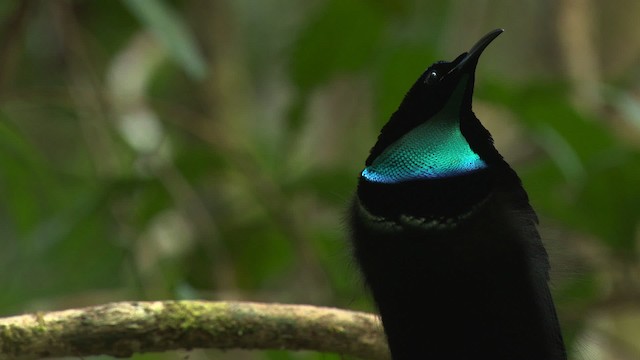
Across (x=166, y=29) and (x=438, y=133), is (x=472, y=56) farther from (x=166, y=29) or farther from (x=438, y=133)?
(x=166, y=29)

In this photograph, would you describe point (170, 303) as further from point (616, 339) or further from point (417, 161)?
point (616, 339)

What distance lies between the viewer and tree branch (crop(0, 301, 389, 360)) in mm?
1611

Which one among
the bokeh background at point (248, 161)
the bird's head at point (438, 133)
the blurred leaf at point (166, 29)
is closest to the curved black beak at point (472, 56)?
the bird's head at point (438, 133)

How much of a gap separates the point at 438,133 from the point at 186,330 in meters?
0.46

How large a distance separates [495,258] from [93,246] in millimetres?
1351

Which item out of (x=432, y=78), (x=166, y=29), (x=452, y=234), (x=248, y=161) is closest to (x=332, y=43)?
(x=248, y=161)

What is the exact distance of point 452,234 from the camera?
1536mm

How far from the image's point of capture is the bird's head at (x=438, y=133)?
61.2 inches

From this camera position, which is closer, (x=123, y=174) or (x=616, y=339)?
(x=616, y=339)

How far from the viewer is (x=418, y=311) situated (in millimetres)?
1613

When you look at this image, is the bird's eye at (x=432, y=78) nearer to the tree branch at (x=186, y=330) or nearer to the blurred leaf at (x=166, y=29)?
the tree branch at (x=186, y=330)

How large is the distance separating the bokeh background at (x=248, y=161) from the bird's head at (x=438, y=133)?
182 mm

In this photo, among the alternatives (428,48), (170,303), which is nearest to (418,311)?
(170,303)

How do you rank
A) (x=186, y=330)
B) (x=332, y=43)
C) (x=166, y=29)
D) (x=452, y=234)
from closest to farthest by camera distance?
(x=452, y=234)
(x=186, y=330)
(x=166, y=29)
(x=332, y=43)
